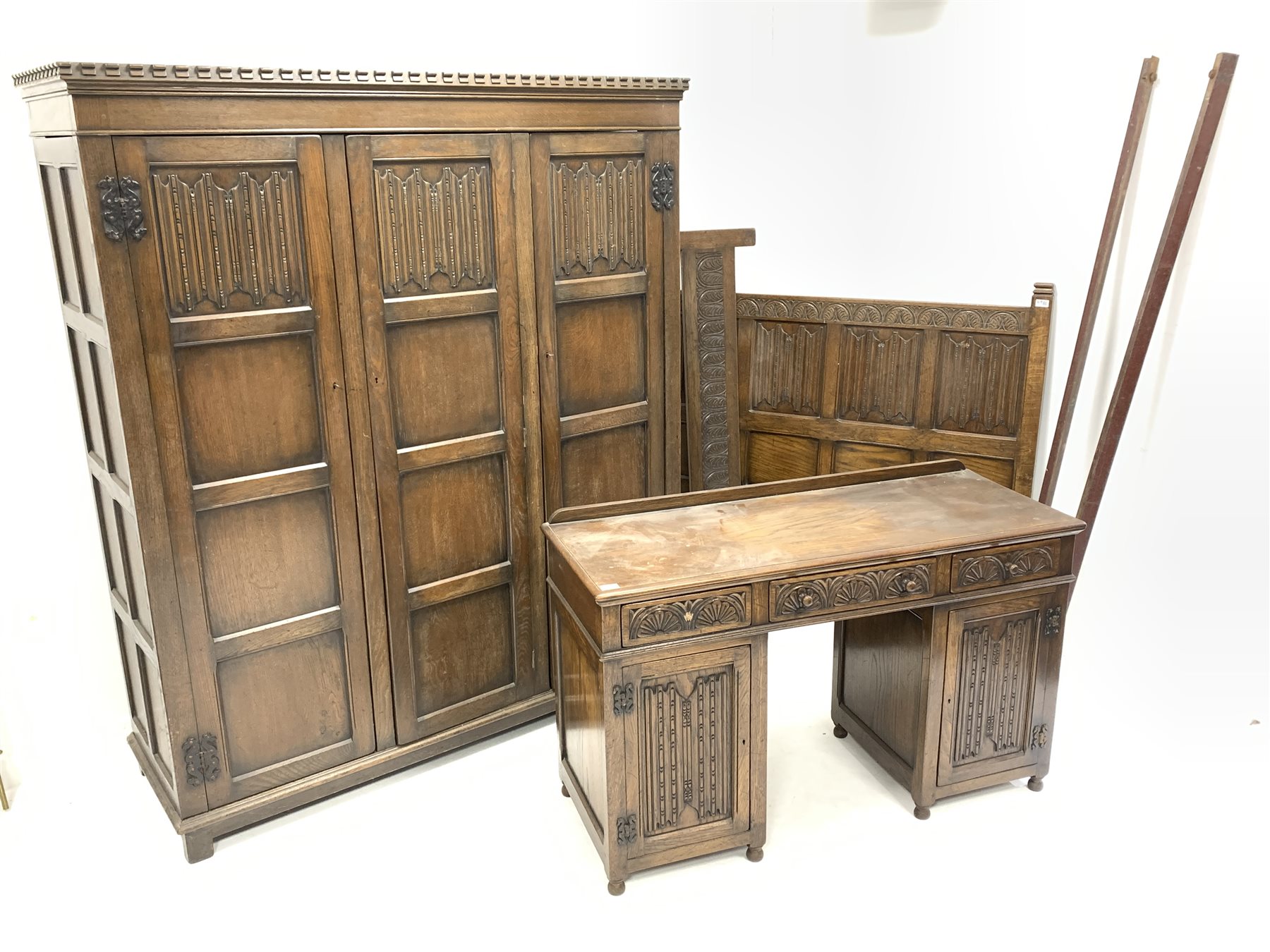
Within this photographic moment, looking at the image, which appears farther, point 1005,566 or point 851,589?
point 1005,566

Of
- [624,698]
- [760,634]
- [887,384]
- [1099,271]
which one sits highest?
[1099,271]

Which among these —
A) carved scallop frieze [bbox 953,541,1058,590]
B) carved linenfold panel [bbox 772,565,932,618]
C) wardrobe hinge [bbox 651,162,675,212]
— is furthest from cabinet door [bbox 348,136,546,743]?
carved scallop frieze [bbox 953,541,1058,590]

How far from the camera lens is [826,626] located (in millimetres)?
4004

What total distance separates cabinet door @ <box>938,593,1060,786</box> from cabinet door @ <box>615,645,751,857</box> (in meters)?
0.59

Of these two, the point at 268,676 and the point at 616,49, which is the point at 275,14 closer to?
the point at 616,49

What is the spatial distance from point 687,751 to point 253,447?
1.32 meters

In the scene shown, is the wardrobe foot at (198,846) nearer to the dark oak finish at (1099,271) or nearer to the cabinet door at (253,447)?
the cabinet door at (253,447)

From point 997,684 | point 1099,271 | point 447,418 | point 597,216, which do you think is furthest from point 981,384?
point 447,418

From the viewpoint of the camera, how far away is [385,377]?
275 centimetres

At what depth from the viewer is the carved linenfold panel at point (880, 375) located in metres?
3.73

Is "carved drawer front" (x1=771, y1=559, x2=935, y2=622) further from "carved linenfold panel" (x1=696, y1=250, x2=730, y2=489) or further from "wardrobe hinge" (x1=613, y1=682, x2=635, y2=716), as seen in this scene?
"carved linenfold panel" (x1=696, y1=250, x2=730, y2=489)

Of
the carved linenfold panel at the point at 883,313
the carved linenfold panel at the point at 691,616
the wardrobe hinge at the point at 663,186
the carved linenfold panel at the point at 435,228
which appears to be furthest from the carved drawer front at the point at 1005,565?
the carved linenfold panel at the point at 435,228

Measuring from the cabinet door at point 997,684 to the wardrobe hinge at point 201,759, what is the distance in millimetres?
1922

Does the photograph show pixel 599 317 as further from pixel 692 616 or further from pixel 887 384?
pixel 887 384
